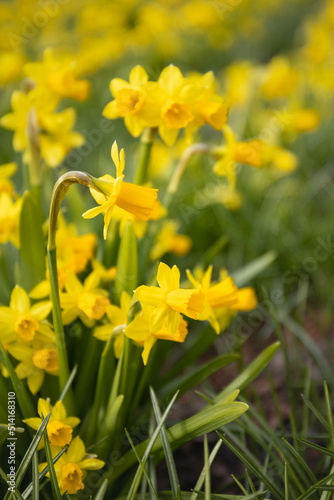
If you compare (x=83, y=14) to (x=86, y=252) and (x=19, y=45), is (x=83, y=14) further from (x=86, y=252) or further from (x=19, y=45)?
(x=86, y=252)

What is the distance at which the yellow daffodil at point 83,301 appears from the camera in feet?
3.72

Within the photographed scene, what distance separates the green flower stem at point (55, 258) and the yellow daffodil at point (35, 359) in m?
0.03

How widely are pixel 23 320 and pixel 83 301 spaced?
0.15 m

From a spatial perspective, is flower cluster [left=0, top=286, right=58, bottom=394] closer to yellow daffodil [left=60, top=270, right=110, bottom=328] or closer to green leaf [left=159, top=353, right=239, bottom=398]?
yellow daffodil [left=60, top=270, right=110, bottom=328]

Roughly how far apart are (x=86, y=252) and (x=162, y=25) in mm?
3325

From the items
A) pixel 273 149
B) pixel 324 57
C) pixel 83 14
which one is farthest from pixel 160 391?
pixel 83 14

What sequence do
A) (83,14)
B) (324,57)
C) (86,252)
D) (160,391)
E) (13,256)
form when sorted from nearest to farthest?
1. (86,252)
2. (160,391)
3. (13,256)
4. (324,57)
5. (83,14)

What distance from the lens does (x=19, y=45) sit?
4.06 metres

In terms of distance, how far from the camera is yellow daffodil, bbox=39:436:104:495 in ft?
3.37

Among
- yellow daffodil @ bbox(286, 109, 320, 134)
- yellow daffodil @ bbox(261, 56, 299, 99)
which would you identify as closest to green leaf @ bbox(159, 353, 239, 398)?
yellow daffodil @ bbox(286, 109, 320, 134)

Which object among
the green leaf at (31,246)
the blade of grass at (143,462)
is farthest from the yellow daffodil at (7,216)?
the blade of grass at (143,462)

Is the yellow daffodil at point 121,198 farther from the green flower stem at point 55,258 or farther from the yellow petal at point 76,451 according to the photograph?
the yellow petal at point 76,451

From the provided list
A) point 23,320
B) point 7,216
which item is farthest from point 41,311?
point 7,216

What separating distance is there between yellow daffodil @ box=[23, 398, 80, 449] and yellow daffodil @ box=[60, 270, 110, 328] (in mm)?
210
